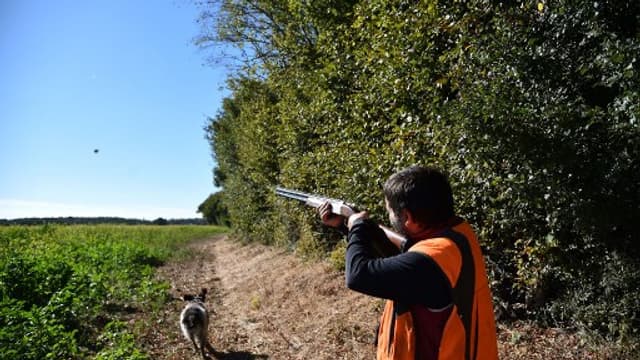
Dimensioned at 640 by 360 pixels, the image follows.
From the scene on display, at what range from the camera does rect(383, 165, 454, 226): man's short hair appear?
2.43 metres

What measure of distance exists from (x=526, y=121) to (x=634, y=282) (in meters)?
1.81

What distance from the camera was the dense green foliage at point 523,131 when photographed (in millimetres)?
4188

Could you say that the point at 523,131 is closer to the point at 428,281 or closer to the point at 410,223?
the point at 410,223

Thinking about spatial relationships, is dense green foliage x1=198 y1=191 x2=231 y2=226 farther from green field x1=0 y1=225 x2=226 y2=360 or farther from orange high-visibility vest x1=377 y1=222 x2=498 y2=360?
orange high-visibility vest x1=377 y1=222 x2=498 y2=360

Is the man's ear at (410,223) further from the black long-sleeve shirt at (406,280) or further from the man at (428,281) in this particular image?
the black long-sleeve shirt at (406,280)

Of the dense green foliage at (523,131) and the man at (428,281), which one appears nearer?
the man at (428,281)

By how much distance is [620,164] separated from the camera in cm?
402

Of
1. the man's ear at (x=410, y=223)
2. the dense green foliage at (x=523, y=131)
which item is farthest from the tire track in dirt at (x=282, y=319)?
the man's ear at (x=410, y=223)

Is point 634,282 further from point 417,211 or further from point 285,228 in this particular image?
point 285,228

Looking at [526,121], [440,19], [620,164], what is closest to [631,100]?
[620,164]

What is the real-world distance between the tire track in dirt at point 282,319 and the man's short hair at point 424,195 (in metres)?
4.74

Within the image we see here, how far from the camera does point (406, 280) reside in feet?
7.33

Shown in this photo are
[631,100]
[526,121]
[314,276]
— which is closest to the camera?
[631,100]

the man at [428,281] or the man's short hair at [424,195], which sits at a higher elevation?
the man's short hair at [424,195]
